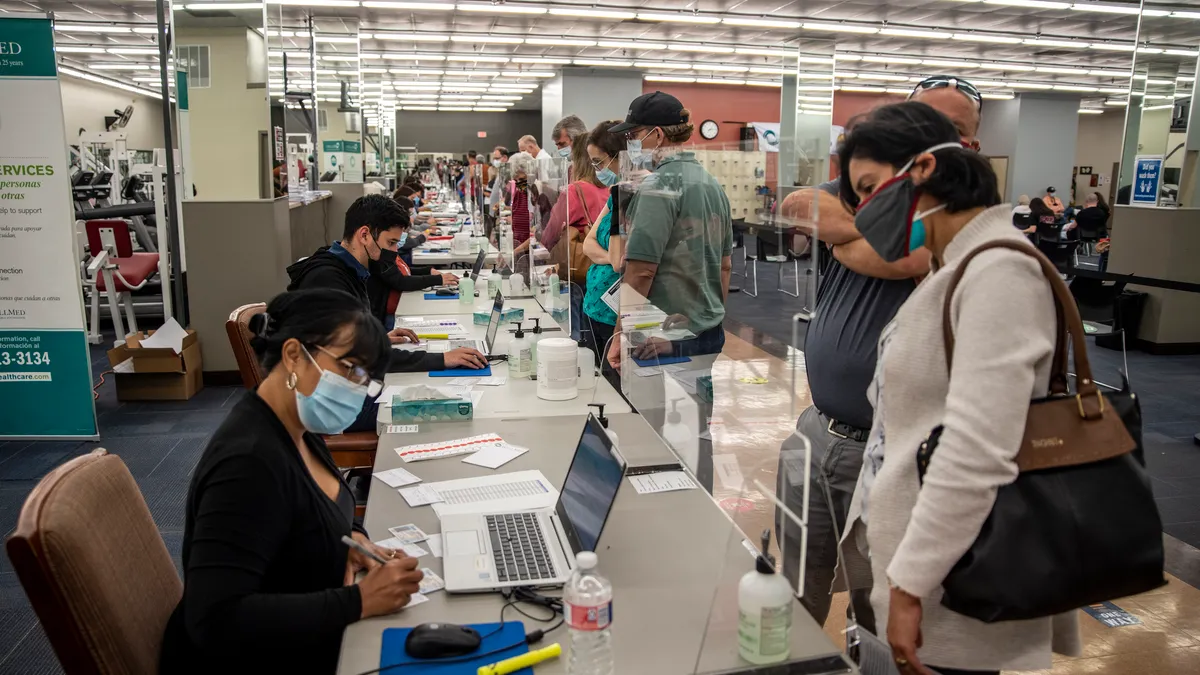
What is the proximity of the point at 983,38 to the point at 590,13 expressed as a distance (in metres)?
6.07

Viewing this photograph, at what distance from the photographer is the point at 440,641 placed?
140 centimetres

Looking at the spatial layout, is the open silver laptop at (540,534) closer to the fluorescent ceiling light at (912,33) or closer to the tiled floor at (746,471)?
the tiled floor at (746,471)

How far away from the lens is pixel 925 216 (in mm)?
1332

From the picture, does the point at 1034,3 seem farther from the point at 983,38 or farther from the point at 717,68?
the point at 717,68

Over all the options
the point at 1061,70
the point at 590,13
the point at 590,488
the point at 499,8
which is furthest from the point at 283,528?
the point at 1061,70

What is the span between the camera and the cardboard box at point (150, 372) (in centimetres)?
535

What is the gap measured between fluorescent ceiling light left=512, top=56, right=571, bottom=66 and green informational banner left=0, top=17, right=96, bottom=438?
13067mm

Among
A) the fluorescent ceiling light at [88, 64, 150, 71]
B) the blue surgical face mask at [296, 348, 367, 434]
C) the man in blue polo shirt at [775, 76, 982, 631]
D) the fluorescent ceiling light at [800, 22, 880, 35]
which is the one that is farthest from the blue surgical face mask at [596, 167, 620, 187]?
the fluorescent ceiling light at [88, 64, 150, 71]

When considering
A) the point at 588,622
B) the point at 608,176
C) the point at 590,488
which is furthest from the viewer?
Result: the point at 608,176

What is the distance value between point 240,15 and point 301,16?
7.01 m

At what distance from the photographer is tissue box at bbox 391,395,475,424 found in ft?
8.76

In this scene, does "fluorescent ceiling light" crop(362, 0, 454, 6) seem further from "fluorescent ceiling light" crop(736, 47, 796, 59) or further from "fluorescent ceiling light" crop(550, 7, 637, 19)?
"fluorescent ceiling light" crop(736, 47, 796, 59)


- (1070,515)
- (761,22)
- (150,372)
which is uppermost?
(761,22)

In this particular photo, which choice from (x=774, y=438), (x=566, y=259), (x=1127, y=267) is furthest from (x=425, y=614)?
(x=1127, y=267)
